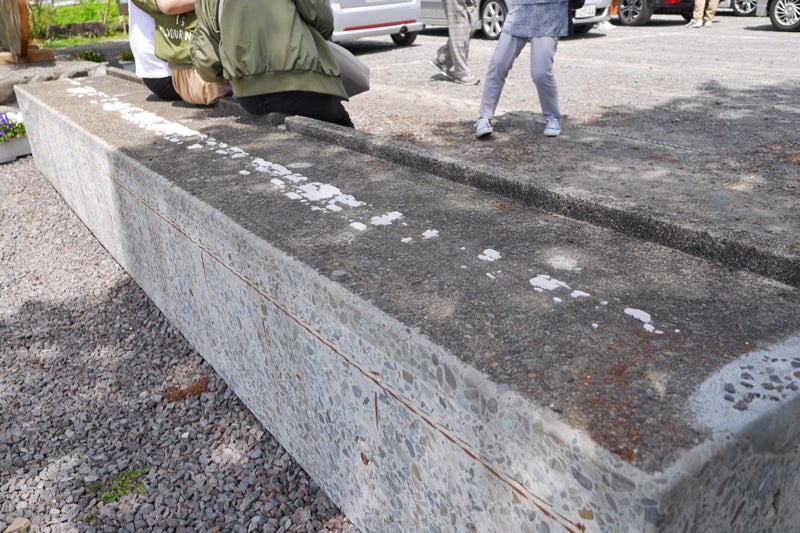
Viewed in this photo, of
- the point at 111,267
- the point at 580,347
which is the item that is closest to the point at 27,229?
the point at 111,267

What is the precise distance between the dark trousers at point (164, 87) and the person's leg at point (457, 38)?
381cm

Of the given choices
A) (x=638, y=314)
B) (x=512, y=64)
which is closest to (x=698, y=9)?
(x=512, y=64)

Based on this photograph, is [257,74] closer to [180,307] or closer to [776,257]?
[180,307]

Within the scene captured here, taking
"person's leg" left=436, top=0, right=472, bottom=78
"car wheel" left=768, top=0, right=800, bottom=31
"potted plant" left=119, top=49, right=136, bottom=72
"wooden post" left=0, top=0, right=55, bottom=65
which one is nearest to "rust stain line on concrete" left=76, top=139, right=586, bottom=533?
"person's leg" left=436, top=0, right=472, bottom=78

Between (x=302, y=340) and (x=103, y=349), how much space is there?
6.06 ft

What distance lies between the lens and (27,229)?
5309mm

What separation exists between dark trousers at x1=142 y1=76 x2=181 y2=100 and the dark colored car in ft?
38.7

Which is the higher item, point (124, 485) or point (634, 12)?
point (634, 12)

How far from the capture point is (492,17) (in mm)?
12664

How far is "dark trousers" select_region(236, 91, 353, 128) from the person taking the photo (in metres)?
4.09

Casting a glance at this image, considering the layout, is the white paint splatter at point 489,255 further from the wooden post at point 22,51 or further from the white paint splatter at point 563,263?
the wooden post at point 22,51

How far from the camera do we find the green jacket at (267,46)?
3.78 metres

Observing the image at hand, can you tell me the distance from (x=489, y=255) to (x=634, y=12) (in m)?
14.2

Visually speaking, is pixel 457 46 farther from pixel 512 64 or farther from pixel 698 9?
pixel 698 9
